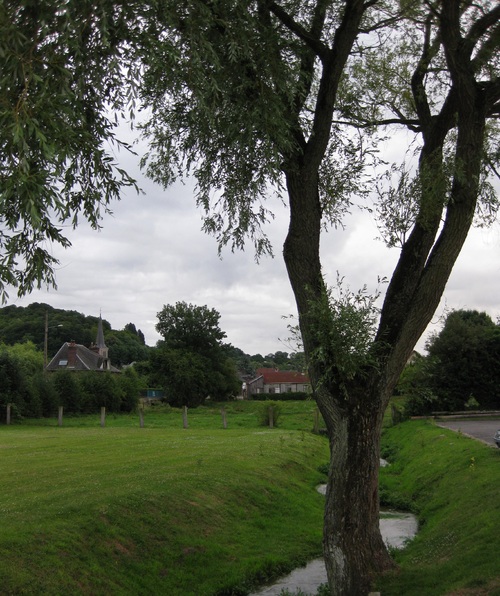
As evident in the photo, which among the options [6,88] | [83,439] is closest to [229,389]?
[83,439]

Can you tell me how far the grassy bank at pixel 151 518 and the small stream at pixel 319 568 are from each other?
0.41 m

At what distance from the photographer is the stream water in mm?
13031

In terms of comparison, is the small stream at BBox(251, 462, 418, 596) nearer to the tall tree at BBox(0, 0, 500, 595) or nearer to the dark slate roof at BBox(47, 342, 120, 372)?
the tall tree at BBox(0, 0, 500, 595)

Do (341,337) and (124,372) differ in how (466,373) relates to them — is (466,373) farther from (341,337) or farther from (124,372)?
(124,372)

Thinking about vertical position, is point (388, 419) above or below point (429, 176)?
below

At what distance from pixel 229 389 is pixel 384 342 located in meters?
64.8

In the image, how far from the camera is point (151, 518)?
1445cm

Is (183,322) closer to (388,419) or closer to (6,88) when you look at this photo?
(388,419)

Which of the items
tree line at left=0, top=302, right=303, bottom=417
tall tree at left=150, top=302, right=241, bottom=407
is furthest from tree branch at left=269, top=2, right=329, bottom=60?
tall tree at left=150, top=302, right=241, bottom=407

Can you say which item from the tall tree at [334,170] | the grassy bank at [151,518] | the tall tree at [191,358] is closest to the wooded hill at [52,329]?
the tall tree at [191,358]

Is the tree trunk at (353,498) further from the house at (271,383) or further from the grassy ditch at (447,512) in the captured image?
the house at (271,383)

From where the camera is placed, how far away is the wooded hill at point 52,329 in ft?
331

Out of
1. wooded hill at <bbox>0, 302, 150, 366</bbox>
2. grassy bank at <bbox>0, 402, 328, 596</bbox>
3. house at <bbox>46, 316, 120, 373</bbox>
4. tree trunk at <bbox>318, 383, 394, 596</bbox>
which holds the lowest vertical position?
grassy bank at <bbox>0, 402, 328, 596</bbox>

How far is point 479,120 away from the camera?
10.8 metres
